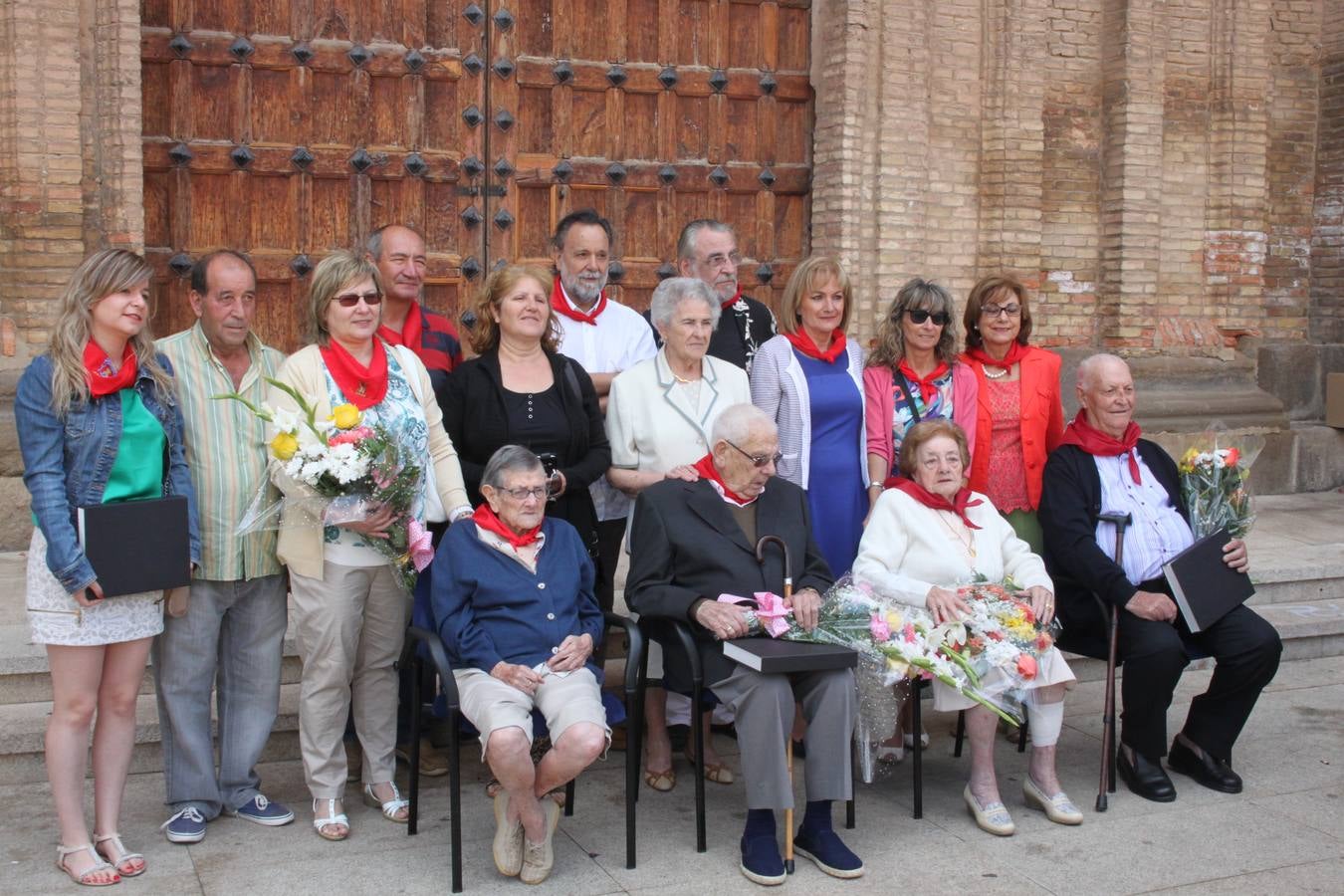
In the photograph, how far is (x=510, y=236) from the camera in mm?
8969

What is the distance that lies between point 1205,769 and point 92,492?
414cm

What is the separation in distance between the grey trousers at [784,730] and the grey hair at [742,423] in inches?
31.4

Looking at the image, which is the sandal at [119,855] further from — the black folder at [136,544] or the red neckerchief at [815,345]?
the red neckerchief at [815,345]

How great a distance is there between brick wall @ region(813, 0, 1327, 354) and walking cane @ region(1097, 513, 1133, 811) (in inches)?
161

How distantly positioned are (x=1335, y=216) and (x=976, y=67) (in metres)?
3.26

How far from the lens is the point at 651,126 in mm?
9289

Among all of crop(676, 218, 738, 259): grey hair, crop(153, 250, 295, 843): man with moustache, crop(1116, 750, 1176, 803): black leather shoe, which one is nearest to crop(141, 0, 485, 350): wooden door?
crop(676, 218, 738, 259): grey hair

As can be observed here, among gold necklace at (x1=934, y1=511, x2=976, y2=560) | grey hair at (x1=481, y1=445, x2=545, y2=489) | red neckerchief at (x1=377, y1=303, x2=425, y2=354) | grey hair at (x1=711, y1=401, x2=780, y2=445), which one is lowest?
gold necklace at (x1=934, y1=511, x2=976, y2=560)

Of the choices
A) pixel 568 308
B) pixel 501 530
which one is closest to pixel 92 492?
pixel 501 530

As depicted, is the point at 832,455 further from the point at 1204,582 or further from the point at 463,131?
the point at 463,131

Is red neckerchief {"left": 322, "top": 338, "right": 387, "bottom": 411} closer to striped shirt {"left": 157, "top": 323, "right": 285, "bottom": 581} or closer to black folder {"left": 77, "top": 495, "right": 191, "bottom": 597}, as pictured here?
striped shirt {"left": 157, "top": 323, "right": 285, "bottom": 581}

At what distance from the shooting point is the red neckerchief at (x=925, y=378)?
5.82m

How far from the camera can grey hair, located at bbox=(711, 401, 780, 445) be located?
198 inches

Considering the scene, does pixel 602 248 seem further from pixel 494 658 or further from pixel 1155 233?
pixel 1155 233
